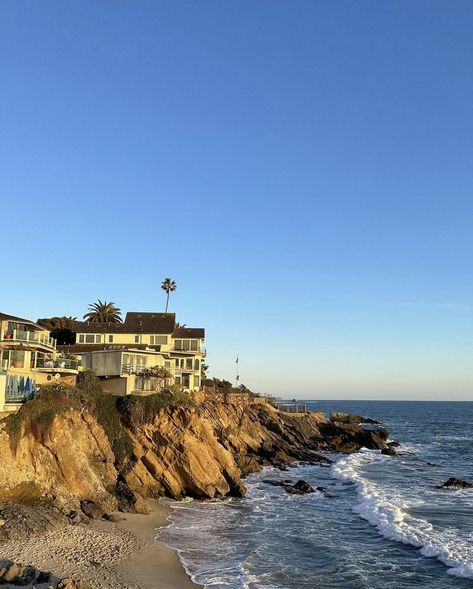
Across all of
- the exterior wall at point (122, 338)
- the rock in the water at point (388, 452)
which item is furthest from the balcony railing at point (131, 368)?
the rock in the water at point (388, 452)

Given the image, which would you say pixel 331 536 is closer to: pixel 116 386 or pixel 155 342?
pixel 116 386

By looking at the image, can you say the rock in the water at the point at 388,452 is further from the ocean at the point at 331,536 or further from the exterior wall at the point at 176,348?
the exterior wall at the point at 176,348

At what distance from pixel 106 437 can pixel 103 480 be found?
13.5 feet

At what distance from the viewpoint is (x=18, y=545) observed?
2650 cm

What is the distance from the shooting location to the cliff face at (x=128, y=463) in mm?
32812

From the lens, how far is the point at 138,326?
68.0 meters

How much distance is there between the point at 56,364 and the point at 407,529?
2927cm

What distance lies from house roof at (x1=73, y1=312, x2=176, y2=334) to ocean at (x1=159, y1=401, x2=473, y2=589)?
75.0 feet

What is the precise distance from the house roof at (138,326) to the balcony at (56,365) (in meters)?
20.4

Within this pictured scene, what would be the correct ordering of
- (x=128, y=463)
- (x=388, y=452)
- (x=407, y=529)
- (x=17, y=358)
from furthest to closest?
(x=388, y=452)
(x=17, y=358)
(x=128, y=463)
(x=407, y=529)

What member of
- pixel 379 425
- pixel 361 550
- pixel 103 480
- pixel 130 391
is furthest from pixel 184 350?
pixel 379 425

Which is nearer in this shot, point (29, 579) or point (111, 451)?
point (29, 579)

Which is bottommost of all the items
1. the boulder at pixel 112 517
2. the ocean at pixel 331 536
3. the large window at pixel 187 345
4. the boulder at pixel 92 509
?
the ocean at pixel 331 536

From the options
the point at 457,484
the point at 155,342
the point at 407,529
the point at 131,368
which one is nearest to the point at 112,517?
the point at 131,368
